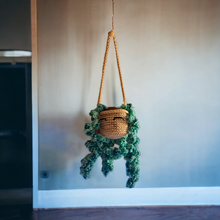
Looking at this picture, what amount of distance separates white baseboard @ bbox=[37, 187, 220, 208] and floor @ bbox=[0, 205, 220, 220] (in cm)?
4

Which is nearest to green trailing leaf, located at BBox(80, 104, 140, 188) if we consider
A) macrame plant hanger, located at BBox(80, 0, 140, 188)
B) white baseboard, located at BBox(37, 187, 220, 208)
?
macrame plant hanger, located at BBox(80, 0, 140, 188)

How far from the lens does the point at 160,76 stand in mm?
1408

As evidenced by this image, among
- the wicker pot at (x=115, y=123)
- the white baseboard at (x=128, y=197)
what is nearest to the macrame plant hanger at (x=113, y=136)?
the wicker pot at (x=115, y=123)

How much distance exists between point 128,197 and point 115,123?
2.23ft

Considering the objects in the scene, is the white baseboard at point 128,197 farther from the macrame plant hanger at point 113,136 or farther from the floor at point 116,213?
the macrame plant hanger at point 113,136

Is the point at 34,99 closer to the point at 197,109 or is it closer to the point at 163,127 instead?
the point at 163,127

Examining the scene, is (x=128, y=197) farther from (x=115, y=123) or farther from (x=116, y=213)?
(x=115, y=123)

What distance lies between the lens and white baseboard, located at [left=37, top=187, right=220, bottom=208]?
1.39 meters

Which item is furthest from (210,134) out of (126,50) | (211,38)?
(126,50)

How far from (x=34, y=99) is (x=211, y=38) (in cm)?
136

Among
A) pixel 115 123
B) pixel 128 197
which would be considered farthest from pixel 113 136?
pixel 128 197

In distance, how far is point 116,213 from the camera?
1.33 meters

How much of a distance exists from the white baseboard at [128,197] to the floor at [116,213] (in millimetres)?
40

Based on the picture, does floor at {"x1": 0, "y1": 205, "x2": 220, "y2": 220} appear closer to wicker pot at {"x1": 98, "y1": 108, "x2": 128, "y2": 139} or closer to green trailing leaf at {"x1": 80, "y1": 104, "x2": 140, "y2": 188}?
green trailing leaf at {"x1": 80, "y1": 104, "x2": 140, "y2": 188}
